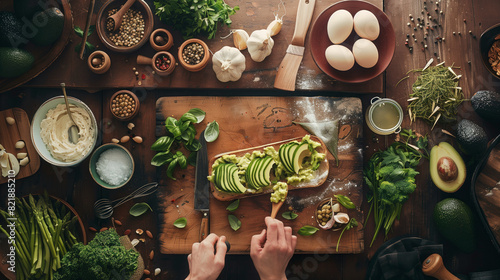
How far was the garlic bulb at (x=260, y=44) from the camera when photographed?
2.41 meters

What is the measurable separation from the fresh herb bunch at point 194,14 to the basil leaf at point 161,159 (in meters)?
0.81

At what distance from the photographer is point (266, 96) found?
8.45 ft

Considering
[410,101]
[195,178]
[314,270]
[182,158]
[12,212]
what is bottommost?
[314,270]

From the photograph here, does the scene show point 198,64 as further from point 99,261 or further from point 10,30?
point 99,261

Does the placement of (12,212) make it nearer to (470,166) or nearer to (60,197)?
(60,197)

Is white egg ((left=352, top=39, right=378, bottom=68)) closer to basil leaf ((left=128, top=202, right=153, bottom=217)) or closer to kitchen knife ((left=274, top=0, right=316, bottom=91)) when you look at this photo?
kitchen knife ((left=274, top=0, right=316, bottom=91))

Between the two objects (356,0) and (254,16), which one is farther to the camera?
(254,16)

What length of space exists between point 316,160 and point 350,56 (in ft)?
2.33

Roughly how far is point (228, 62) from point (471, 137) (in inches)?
67.4

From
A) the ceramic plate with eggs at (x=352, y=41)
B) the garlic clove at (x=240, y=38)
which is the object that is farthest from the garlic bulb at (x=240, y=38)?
the ceramic plate with eggs at (x=352, y=41)

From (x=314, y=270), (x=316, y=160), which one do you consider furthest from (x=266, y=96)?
(x=314, y=270)

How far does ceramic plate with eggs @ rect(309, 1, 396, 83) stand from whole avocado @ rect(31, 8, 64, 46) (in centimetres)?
163

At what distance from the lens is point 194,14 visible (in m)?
2.38

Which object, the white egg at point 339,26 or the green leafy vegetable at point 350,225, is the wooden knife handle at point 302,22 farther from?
the green leafy vegetable at point 350,225
